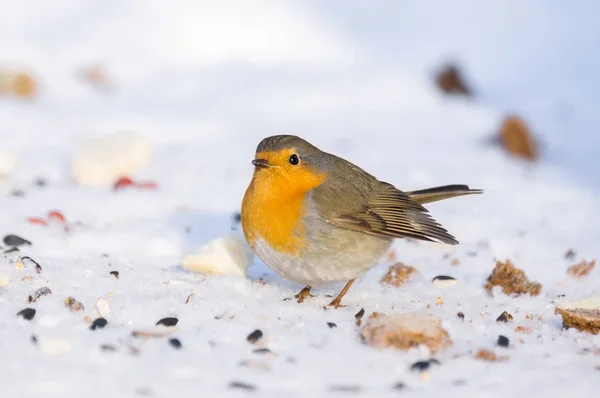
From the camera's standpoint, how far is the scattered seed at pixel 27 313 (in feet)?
11.8

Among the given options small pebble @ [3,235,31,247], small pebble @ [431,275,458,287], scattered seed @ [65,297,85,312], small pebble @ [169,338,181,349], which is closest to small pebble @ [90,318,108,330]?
scattered seed @ [65,297,85,312]

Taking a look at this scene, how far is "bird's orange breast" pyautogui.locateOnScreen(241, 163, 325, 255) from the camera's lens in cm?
414

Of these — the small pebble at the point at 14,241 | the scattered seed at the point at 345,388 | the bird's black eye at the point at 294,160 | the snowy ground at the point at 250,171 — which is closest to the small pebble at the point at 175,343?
the snowy ground at the point at 250,171

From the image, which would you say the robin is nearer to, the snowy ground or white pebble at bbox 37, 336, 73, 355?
the snowy ground

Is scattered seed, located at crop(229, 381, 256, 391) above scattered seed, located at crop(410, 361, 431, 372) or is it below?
below

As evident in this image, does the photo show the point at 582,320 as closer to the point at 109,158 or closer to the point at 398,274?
the point at 398,274

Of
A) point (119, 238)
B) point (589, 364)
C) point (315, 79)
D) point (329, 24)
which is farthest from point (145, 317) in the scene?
point (329, 24)

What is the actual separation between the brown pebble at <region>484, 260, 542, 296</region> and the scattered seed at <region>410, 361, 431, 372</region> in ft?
4.35

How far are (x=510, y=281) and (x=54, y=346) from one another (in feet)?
7.46

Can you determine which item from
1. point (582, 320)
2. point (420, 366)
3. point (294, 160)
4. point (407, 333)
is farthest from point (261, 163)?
point (582, 320)

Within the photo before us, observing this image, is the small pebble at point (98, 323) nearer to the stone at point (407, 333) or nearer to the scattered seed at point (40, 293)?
the scattered seed at point (40, 293)

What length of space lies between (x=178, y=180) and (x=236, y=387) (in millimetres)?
3259

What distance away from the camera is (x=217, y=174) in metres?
6.41

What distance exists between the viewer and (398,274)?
4.71 m
